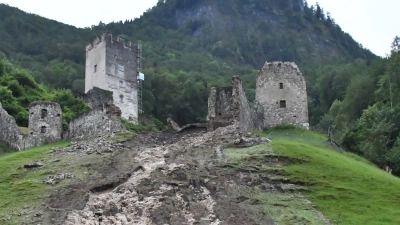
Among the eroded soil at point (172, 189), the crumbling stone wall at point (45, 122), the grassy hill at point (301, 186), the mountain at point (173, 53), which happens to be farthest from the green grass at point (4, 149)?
the mountain at point (173, 53)

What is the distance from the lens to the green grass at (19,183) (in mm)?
32219

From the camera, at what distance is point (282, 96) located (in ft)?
195

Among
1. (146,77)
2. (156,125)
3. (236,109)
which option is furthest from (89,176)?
(146,77)

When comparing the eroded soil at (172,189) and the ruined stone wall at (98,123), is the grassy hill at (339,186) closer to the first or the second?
the eroded soil at (172,189)

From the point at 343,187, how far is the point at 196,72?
245 ft


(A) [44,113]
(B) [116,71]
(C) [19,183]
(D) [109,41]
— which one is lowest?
(C) [19,183]

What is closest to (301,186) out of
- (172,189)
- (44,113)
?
(172,189)

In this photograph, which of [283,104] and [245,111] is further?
[283,104]

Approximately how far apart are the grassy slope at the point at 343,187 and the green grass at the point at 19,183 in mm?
13459

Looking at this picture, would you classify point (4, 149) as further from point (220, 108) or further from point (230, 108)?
point (230, 108)

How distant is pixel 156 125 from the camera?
7219 cm

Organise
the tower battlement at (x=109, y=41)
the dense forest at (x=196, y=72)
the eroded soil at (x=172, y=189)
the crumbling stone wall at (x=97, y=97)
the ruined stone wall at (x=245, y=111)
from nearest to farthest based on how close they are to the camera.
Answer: the eroded soil at (x=172, y=189)
the ruined stone wall at (x=245, y=111)
the dense forest at (x=196, y=72)
the crumbling stone wall at (x=97, y=97)
the tower battlement at (x=109, y=41)

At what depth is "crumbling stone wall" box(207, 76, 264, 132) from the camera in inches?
1912

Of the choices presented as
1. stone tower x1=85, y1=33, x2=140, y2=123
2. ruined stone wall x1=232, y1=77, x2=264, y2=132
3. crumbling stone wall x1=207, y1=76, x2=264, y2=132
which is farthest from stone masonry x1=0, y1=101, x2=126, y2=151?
stone tower x1=85, y1=33, x2=140, y2=123
